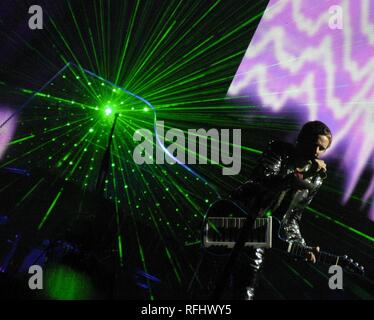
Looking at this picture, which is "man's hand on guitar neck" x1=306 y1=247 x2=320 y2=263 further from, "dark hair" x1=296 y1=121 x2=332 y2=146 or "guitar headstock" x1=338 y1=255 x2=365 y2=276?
"dark hair" x1=296 y1=121 x2=332 y2=146

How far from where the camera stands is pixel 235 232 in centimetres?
228

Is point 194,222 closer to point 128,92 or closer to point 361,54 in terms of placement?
point 128,92

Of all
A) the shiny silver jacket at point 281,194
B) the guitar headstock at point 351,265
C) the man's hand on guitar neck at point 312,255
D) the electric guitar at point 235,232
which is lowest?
the guitar headstock at point 351,265

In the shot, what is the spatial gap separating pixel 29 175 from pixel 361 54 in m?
3.39

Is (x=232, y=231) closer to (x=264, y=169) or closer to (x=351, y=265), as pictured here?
(x=264, y=169)

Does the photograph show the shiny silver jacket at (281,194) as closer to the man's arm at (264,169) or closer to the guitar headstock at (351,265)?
the man's arm at (264,169)

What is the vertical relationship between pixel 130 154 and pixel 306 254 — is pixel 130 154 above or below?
above

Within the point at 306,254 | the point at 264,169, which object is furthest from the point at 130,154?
the point at 306,254

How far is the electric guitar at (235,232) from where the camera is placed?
2.21 meters

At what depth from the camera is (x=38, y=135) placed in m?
4.24

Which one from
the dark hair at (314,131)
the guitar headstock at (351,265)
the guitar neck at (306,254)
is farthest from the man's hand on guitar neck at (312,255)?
the dark hair at (314,131)
